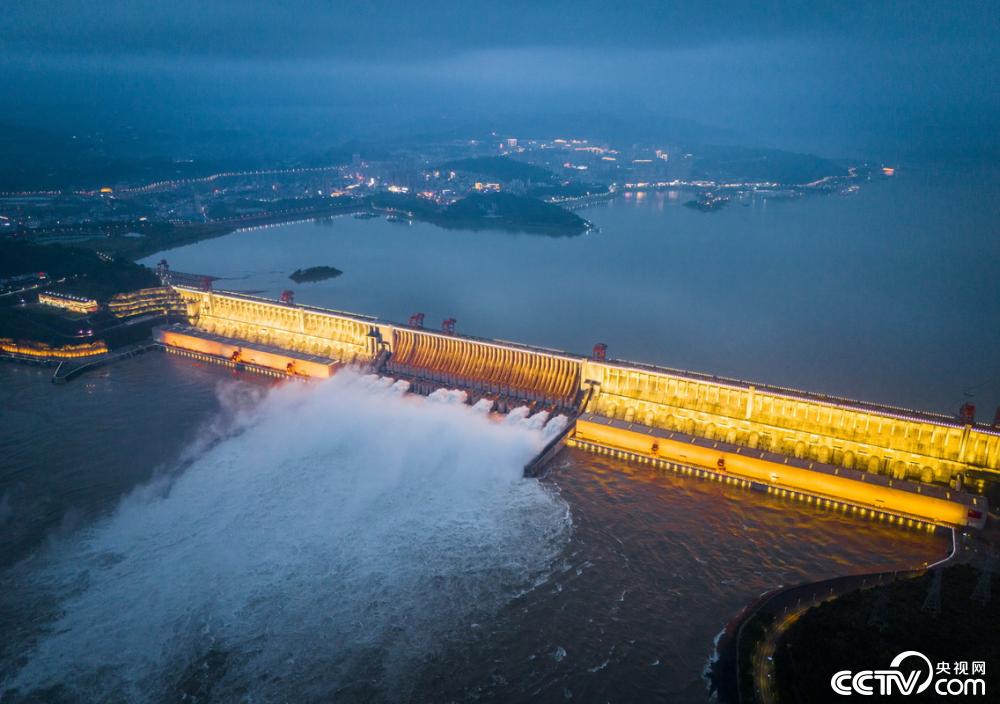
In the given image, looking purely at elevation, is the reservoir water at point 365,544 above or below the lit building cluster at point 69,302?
below

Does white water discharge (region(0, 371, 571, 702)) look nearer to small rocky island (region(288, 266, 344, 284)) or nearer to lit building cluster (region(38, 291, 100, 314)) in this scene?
lit building cluster (region(38, 291, 100, 314))

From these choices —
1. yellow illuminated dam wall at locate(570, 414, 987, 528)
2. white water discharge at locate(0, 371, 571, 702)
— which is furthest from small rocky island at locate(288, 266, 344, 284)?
yellow illuminated dam wall at locate(570, 414, 987, 528)

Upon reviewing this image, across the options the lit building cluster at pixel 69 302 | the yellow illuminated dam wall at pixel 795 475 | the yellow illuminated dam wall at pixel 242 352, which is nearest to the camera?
the yellow illuminated dam wall at pixel 795 475

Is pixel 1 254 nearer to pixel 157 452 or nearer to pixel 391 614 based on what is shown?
pixel 157 452

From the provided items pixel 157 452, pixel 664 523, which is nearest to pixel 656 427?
pixel 664 523

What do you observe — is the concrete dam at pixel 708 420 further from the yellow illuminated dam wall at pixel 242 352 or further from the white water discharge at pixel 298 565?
the white water discharge at pixel 298 565

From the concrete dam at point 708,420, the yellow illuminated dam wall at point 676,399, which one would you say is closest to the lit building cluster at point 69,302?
the concrete dam at point 708,420

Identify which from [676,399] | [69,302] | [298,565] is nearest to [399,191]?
[69,302]
